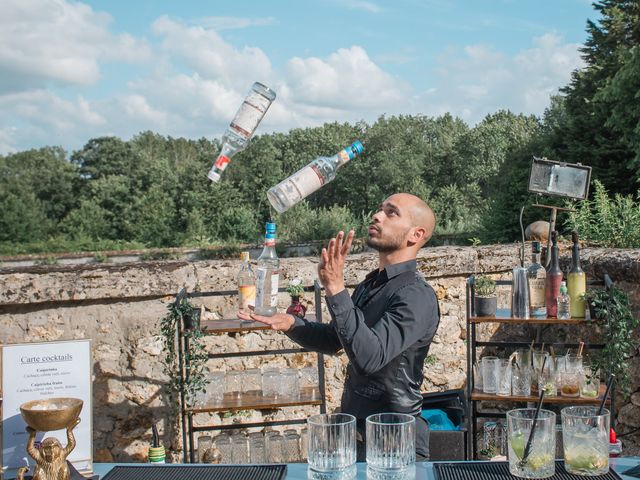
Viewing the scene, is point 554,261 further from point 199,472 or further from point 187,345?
point 199,472

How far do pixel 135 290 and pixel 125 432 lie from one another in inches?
32.3

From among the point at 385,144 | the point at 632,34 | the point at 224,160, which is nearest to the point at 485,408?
the point at 224,160

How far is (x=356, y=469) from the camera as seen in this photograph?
1.87m

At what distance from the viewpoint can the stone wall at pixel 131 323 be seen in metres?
3.85

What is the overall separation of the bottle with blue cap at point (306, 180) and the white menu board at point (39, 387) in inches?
44.7

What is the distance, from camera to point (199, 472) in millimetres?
1989

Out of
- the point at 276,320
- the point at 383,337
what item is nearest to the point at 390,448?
the point at 383,337

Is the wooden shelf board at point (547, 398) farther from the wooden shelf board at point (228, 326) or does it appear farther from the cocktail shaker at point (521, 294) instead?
the wooden shelf board at point (228, 326)

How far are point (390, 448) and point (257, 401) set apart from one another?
204 cm

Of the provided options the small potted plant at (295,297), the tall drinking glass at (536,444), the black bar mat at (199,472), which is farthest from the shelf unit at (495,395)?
the black bar mat at (199,472)

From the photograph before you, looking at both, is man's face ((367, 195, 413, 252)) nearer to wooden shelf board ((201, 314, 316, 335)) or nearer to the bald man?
the bald man

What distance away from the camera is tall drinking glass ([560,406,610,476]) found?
182 centimetres

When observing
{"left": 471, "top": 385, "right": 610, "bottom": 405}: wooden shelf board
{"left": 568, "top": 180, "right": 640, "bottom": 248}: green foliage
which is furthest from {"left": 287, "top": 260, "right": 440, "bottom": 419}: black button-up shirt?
{"left": 568, "top": 180, "right": 640, "bottom": 248}: green foliage

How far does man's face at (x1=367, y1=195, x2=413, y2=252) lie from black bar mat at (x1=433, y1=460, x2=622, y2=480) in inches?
33.3
